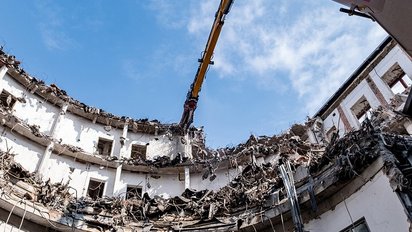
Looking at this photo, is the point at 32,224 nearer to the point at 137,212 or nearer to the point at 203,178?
the point at 137,212

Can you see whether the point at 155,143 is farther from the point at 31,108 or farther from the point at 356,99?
the point at 356,99

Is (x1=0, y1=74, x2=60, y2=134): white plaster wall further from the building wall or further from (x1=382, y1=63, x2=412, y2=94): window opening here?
(x1=382, y1=63, x2=412, y2=94): window opening

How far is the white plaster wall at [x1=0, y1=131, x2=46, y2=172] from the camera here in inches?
841

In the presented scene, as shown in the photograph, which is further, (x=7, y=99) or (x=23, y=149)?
(x=7, y=99)

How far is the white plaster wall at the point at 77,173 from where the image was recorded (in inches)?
901

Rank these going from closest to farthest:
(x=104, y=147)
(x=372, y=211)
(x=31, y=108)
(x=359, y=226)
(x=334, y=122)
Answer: (x=372, y=211) → (x=359, y=226) → (x=31, y=108) → (x=104, y=147) → (x=334, y=122)

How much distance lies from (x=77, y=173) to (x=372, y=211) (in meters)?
18.0

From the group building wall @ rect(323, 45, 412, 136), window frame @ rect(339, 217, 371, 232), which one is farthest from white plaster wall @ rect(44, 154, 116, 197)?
building wall @ rect(323, 45, 412, 136)

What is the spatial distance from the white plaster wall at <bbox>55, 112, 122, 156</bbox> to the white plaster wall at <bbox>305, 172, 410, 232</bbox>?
16768mm

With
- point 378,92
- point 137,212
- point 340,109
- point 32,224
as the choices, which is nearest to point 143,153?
point 137,212

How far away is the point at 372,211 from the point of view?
12461mm

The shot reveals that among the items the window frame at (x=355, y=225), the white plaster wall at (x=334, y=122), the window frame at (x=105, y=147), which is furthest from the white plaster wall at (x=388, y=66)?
the window frame at (x=105, y=147)

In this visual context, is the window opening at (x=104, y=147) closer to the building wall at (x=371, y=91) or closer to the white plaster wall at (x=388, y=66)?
the building wall at (x=371, y=91)

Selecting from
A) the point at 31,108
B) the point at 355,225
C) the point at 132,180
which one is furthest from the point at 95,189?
the point at 355,225
